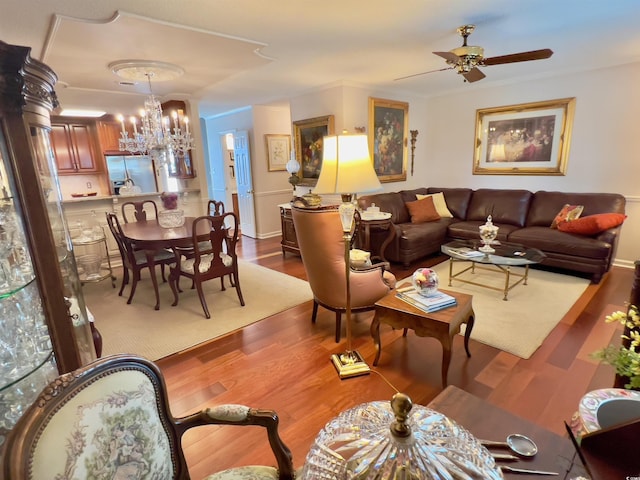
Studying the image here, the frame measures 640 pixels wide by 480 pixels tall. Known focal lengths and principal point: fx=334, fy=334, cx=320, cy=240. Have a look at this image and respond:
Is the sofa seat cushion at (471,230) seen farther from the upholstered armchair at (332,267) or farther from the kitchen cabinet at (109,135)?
the kitchen cabinet at (109,135)

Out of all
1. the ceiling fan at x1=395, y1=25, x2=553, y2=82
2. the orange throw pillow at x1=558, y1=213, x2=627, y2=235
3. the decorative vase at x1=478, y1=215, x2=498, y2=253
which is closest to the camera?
the ceiling fan at x1=395, y1=25, x2=553, y2=82

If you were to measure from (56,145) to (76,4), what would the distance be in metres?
5.04

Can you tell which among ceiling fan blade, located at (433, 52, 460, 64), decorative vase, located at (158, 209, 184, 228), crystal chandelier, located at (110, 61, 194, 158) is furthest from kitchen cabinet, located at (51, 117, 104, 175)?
ceiling fan blade, located at (433, 52, 460, 64)

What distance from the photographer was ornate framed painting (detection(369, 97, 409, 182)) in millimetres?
4914

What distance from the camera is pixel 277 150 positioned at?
6.41m


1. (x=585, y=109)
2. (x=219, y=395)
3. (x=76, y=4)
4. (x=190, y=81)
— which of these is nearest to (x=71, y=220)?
(x=190, y=81)

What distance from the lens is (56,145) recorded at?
6000 mm

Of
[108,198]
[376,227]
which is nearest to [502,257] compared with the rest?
[376,227]

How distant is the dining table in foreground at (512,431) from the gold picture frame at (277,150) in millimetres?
5658

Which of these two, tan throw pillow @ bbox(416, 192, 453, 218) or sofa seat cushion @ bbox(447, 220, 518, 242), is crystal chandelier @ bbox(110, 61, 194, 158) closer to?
tan throw pillow @ bbox(416, 192, 453, 218)

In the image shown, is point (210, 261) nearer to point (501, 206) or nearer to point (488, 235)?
point (488, 235)

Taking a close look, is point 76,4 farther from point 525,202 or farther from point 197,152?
point 525,202

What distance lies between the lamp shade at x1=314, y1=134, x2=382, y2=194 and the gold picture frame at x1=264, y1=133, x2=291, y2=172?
448cm

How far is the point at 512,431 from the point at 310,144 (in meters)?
4.61
